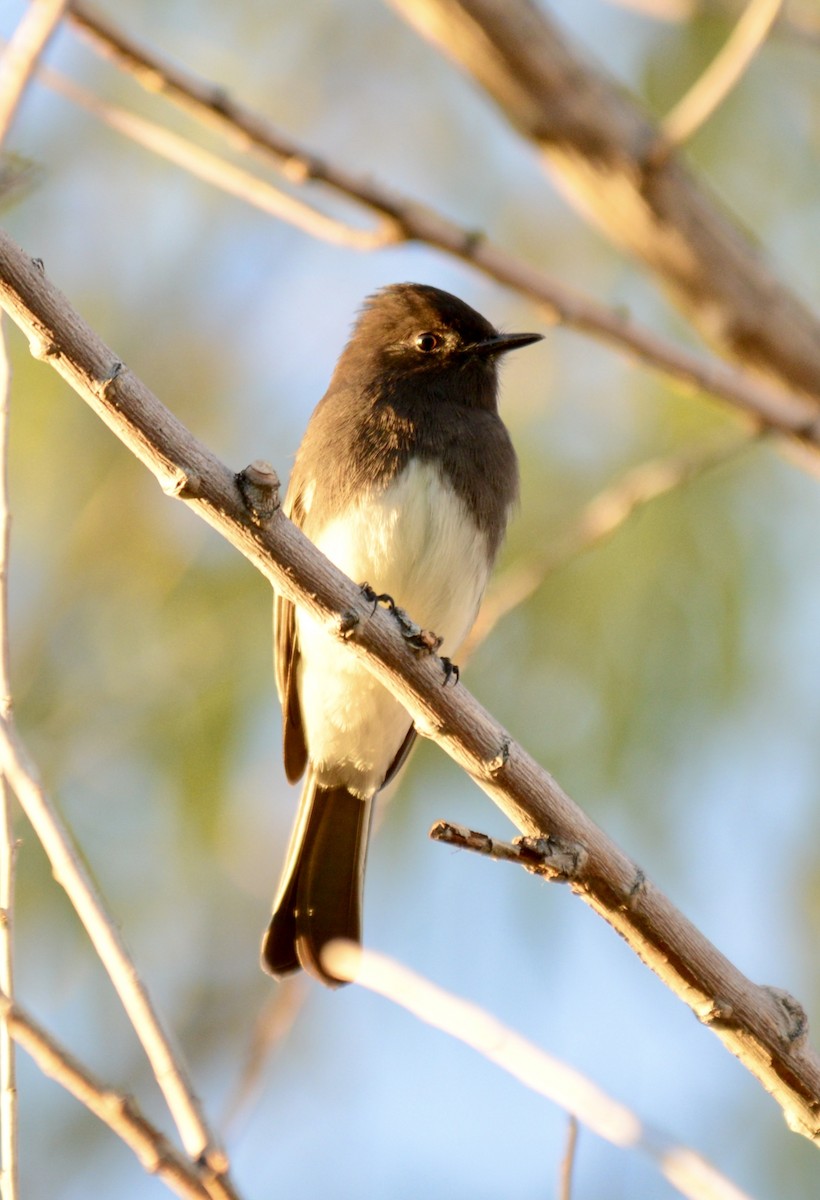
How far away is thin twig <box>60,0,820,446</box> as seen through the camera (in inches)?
129

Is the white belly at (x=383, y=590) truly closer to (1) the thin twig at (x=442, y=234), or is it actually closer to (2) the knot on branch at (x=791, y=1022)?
(1) the thin twig at (x=442, y=234)

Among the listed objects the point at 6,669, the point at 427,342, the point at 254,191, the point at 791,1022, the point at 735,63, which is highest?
the point at 427,342

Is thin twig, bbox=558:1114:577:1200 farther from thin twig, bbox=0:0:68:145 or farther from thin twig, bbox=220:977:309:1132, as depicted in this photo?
thin twig, bbox=0:0:68:145

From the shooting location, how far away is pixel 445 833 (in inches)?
102

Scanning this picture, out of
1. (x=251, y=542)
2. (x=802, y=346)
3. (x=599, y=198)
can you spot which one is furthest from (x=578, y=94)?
(x=251, y=542)

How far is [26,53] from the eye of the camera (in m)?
2.36

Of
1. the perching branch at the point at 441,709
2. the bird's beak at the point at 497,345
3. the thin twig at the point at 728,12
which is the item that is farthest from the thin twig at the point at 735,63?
the perching branch at the point at 441,709

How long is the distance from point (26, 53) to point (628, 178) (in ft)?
7.40

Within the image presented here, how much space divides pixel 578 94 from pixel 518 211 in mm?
3112

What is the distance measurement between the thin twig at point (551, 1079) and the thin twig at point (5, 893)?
527 millimetres

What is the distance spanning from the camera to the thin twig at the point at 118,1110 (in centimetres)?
183

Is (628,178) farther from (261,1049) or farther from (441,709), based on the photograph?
(261,1049)

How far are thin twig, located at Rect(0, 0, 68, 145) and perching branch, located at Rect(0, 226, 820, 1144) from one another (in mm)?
259

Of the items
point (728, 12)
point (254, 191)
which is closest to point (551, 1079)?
point (254, 191)
